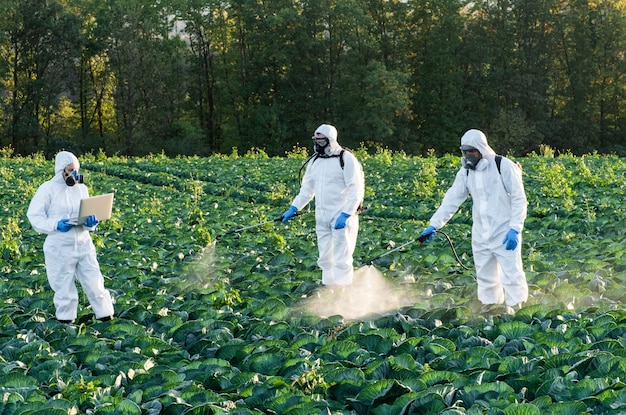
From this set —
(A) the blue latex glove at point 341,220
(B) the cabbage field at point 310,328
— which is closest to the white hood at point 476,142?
(B) the cabbage field at point 310,328

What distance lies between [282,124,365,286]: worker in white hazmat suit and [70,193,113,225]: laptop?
239 cm

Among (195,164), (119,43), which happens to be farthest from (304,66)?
(195,164)

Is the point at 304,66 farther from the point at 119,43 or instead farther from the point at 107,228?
the point at 107,228

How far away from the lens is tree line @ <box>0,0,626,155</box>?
50.6 meters

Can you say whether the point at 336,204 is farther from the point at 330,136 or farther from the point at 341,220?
the point at 330,136

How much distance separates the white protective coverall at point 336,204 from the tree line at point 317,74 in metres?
40.1

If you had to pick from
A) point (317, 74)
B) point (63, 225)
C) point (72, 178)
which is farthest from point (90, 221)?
point (317, 74)

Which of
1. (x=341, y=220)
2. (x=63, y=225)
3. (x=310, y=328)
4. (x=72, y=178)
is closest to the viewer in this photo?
(x=310, y=328)

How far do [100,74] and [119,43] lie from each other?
14.3 ft

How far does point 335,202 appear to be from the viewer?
9.59 meters

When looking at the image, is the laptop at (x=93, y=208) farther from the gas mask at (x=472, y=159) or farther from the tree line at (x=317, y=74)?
the tree line at (x=317, y=74)

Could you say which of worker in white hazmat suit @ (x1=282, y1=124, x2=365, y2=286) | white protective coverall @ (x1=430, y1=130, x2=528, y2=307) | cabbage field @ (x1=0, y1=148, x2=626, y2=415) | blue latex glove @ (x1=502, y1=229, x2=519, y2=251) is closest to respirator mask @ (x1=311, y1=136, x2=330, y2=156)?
worker in white hazmat suit @ (x1=282, y1=124, x2=365, y2=286)

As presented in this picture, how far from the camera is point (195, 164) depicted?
89.0 feet

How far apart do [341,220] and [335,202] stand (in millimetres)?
391
